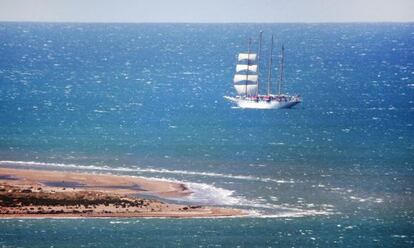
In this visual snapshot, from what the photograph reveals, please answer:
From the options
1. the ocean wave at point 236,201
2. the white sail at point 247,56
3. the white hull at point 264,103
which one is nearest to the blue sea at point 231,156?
the ocean wave at point 236,201

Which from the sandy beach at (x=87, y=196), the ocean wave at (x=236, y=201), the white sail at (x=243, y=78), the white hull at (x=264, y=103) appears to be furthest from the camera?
the white sail at (x=243, y=78)

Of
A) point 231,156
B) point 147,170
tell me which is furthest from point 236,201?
point 231,156

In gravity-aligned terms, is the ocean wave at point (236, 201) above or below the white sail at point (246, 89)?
below

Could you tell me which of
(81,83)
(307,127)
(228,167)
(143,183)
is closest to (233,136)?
(307,127)

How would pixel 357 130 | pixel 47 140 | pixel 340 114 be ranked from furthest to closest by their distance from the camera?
pixel 340 114 < pixel 357 130 < pixel 47 140

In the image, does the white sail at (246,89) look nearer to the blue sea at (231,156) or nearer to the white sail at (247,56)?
the blue sea at (231,156)

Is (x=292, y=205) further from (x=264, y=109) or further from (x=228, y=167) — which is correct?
(x=264, y=109)
